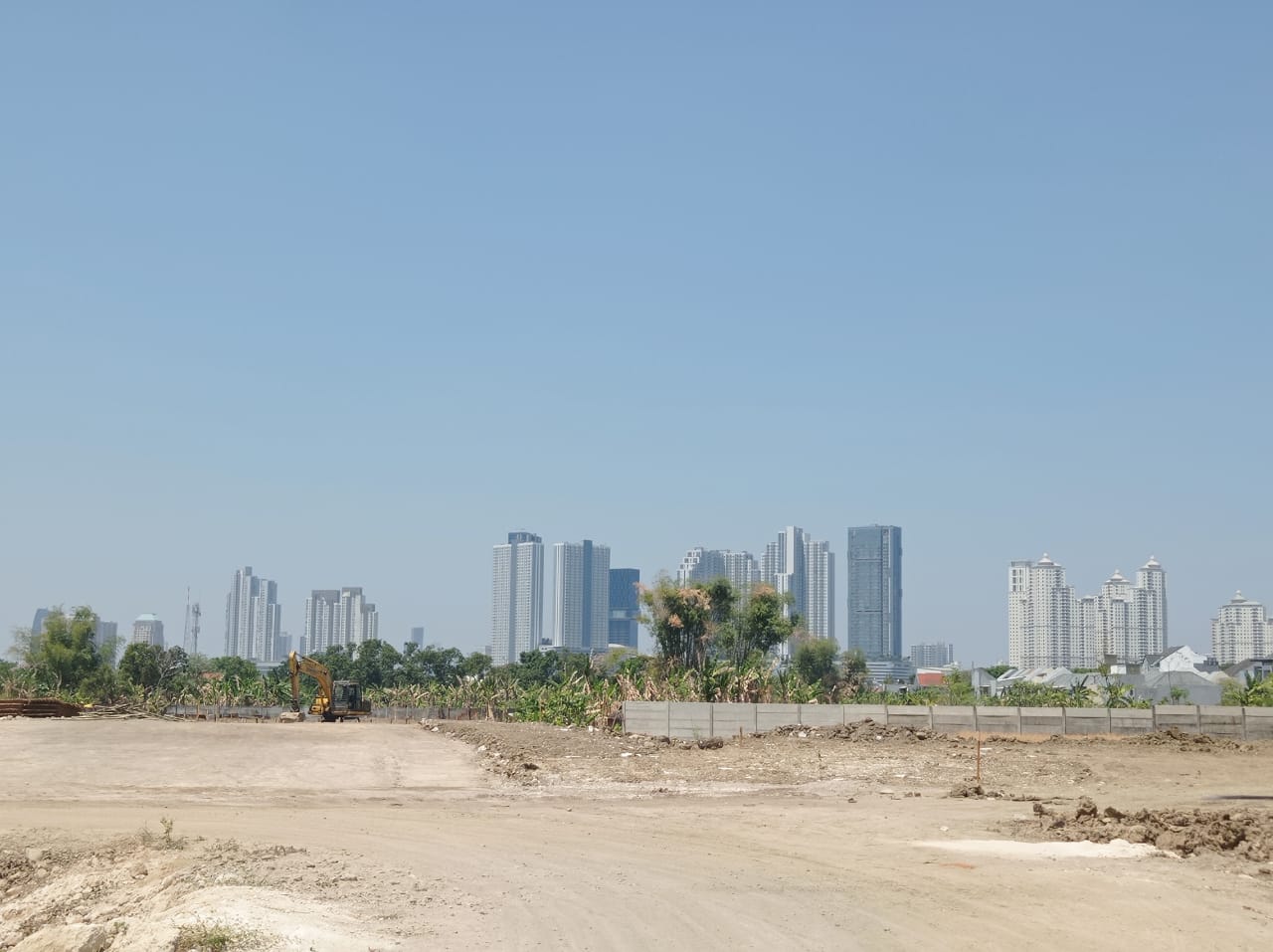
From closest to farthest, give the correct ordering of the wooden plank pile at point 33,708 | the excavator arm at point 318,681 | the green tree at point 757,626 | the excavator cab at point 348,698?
the wooden plank pile at point 33,708 → the excavator arm at point 318,681 → the excavator cab at point 348,698 → the green tree at point 757,626

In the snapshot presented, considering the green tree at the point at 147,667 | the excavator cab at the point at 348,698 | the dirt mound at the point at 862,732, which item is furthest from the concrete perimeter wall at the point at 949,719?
the green tree at the point at 147,667

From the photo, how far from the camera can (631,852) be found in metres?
18.5

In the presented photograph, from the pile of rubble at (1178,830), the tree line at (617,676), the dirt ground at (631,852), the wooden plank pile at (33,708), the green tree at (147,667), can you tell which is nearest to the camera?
the dirt ground at (631,852)

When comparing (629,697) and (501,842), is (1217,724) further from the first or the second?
(501,842)

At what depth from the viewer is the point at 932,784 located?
29031 millimetres

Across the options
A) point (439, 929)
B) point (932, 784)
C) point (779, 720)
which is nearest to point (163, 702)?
point (779, 720)

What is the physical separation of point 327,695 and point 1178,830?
5103 cm

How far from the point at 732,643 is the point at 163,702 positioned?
1577 inches

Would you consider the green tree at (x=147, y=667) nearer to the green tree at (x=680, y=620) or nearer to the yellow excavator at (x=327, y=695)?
the yellow excavator at (x=327, y=695)

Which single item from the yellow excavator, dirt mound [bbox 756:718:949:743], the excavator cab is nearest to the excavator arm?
the yellow excavator

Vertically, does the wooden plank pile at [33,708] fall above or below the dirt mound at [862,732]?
below

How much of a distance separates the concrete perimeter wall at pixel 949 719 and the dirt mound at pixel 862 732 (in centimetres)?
45

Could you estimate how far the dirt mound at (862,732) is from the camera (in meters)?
39.3

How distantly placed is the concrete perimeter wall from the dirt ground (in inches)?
271
